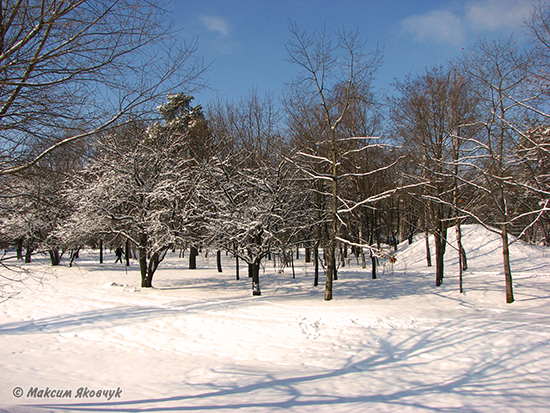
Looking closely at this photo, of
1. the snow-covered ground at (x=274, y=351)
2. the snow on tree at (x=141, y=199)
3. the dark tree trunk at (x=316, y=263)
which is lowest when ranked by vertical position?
the snow-covered ground at (x=274, y=351)

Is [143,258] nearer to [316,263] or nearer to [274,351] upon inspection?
[316,263]

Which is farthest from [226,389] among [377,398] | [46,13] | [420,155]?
[420,155]

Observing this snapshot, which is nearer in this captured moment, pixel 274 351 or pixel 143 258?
pixel 274 351

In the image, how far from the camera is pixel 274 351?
6805 mm

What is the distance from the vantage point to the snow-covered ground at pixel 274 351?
179 inches

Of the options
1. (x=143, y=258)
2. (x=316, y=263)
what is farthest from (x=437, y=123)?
(x=143, y=258)

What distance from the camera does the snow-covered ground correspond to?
455 centimetres

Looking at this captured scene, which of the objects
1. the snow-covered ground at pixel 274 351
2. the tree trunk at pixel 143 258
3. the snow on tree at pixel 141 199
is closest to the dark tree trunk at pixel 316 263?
the snow-covered ground at pixel 274 351

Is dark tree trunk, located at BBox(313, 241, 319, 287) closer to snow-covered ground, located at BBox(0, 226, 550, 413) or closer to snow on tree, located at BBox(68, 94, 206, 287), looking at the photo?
snow-covered ground, located at BBox(0, 226, 550, 413)

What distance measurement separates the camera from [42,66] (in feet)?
12.1

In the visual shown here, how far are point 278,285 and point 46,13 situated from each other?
45.2 feet

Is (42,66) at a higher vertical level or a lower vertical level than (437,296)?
higher

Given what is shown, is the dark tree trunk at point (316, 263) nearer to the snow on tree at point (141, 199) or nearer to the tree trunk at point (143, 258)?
the snow on tree at point (141, 199)

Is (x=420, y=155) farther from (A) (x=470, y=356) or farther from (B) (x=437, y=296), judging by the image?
(A) (x=470, y=356)
